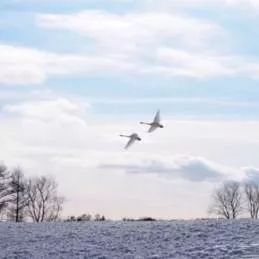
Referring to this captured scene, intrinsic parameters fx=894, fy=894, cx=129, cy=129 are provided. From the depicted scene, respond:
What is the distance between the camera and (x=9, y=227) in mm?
32656

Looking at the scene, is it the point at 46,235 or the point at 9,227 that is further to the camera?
the point at 9,227

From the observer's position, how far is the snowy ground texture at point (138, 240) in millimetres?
23547

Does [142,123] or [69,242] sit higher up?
[142,123]

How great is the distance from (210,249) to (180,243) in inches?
67.9

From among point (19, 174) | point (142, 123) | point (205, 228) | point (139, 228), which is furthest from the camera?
point (19, 174)

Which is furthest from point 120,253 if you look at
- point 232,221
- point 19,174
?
point 19,174

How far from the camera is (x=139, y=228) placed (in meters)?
28.5

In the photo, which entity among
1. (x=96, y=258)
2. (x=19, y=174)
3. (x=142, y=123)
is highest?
(x=19, y=174)

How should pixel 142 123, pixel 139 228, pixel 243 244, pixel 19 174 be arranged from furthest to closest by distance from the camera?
pixel 19 174 → pixel 139 228 → pixel 142 123 → pixel 243 244

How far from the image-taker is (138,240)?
86.4ft

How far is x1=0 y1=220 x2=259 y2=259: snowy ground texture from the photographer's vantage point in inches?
927

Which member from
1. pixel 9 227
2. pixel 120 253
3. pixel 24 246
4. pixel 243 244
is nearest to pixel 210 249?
pixel 243 244

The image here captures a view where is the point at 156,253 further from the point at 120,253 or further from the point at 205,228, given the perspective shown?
the point at 205,228

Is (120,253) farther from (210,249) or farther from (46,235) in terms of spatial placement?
(46,235)
